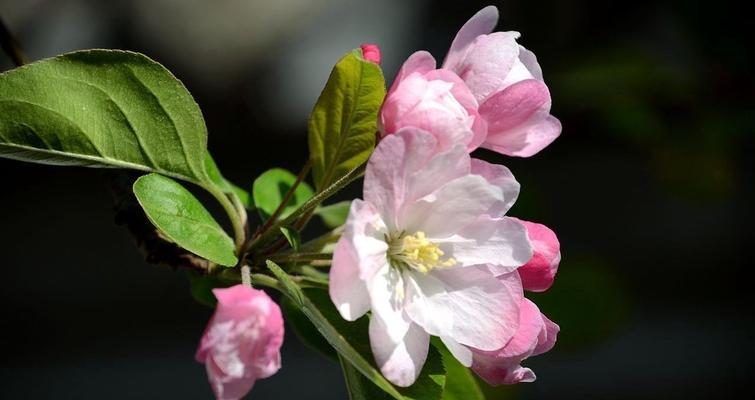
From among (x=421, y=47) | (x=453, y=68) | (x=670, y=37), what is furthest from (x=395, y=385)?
(x=670, y=37)

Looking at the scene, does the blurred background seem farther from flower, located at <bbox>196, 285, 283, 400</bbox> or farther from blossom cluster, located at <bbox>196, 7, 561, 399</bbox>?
flower, located at <bbox>196, 285, 283, 400</bbox>

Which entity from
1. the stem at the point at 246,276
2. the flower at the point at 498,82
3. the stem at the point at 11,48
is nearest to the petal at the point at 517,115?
the flower at the point at 498,82

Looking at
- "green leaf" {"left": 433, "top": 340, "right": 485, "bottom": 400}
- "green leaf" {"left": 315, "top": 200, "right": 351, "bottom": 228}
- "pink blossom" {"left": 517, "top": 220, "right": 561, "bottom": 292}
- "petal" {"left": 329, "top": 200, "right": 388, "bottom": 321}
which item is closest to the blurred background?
"green leaf" {"left": 315, "top": 200, "right": 351, "bottom": 228}

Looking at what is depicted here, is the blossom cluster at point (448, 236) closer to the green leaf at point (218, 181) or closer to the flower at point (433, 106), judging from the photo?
the flower at point (433, 106)

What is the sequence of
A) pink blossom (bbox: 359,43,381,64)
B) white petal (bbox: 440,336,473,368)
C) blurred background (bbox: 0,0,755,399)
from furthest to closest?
blurred background (bbox: 0,0,755,399) → pink blossom (bbox: 359,43,381,64) → white petal (bbox: 440,336,473,368)

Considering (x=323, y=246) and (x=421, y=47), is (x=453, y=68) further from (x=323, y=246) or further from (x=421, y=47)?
(x=421, y=47)

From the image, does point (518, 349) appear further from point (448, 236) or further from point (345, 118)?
point (345, 118)
